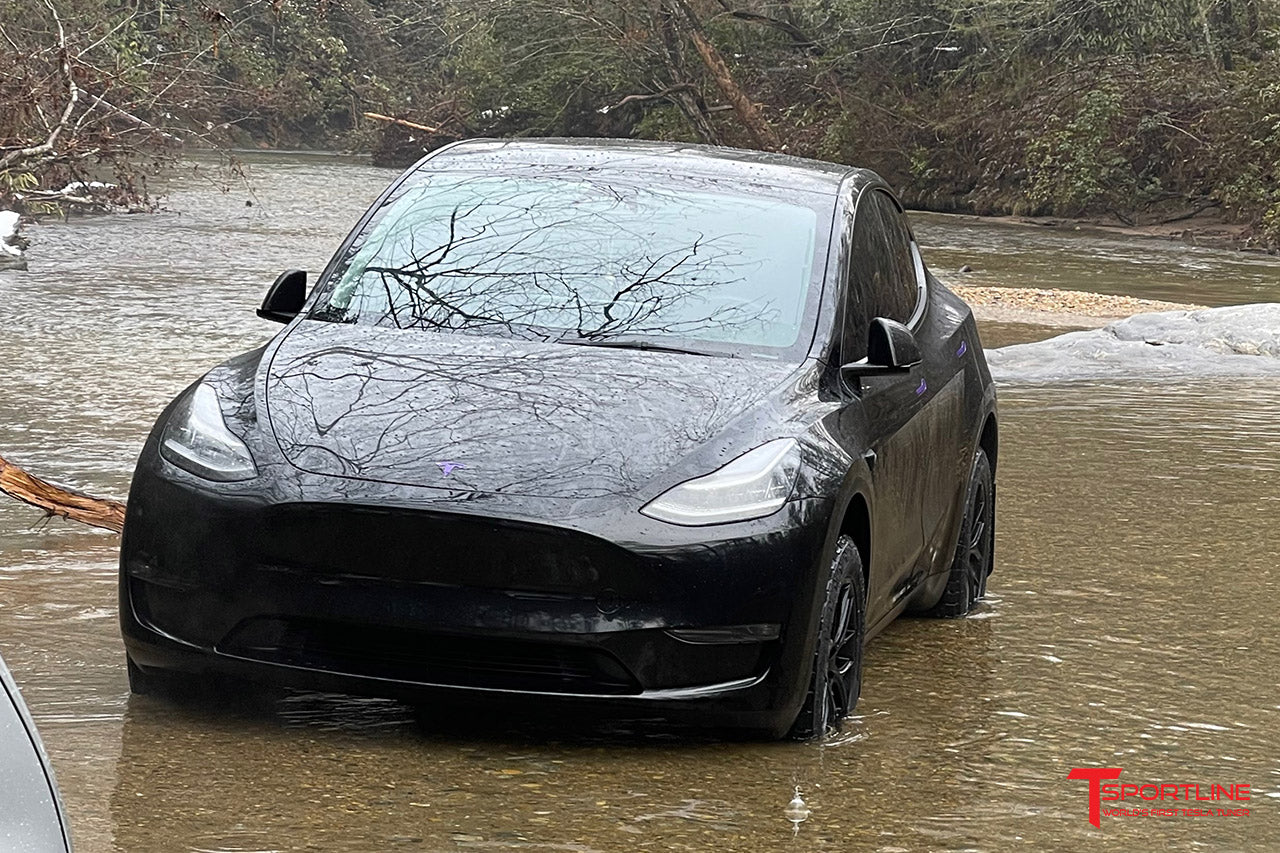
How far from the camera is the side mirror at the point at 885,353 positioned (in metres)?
5.52

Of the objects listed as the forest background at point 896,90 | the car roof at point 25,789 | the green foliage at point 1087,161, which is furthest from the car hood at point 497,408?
the green foliage at point 1087,161

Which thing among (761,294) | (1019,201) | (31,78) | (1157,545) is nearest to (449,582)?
(761,294)

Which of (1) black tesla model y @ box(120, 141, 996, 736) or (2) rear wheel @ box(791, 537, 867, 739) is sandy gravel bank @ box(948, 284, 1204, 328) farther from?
(2) rear wheel @ box(791, 537, 867, 739)

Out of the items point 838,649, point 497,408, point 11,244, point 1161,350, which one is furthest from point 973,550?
point 11,244

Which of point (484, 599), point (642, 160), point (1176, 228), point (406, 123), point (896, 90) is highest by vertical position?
point (642, 160)

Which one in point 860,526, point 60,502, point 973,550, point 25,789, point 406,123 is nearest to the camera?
point 25,789

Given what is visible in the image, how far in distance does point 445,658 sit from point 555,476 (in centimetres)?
49

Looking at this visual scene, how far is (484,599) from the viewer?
15.2 feet

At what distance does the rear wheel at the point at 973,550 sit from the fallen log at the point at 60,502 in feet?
10.2

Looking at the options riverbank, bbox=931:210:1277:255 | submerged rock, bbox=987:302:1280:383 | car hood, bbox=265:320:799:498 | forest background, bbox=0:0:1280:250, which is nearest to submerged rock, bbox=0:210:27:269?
forest background, bbox=0:0:1280:250

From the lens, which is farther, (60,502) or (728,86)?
(728,86)

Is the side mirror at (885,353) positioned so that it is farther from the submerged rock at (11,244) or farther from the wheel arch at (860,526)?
the submerged rock at (11,244)

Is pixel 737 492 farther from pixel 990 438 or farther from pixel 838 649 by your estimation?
pixel 990 438

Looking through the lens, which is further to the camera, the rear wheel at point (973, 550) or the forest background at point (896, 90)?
the forest background at point (896, 90)
